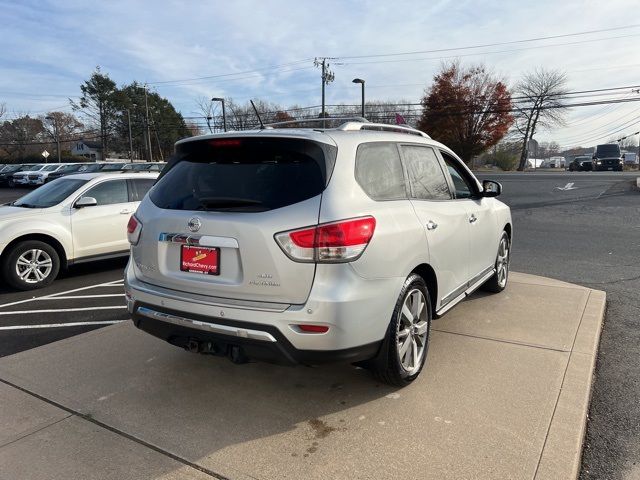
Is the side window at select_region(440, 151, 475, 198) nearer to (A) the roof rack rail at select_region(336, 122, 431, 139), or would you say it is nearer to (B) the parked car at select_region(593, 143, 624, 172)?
(A) the roof rack rail at select_region(336, 122, 431, 139)

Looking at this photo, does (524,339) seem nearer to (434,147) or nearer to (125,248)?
(434,147)

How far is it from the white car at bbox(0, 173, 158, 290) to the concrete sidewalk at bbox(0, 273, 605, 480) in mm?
2964

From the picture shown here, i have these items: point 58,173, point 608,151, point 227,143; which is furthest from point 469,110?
point 227,143

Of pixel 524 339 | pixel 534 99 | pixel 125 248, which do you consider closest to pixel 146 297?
pixel 524 339

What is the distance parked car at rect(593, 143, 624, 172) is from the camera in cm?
3916

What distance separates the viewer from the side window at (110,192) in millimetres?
7504

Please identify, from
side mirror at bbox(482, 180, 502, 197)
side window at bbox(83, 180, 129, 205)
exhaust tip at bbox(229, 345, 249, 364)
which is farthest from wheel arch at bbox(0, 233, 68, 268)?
side mirror at bbox(482, 180, 502, 197)

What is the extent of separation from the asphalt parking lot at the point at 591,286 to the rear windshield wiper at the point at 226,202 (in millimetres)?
2333

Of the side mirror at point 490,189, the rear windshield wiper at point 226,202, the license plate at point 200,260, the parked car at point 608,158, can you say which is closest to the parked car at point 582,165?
the parked car at point 608,158

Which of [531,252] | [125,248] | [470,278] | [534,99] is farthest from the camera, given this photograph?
[534,99]

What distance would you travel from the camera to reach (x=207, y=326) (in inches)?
114

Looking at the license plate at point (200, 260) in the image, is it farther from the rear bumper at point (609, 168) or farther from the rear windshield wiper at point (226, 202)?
the rear bumper at point (609, 168)

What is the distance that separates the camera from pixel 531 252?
8.75m

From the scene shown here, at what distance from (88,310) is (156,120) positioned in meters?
80.1
